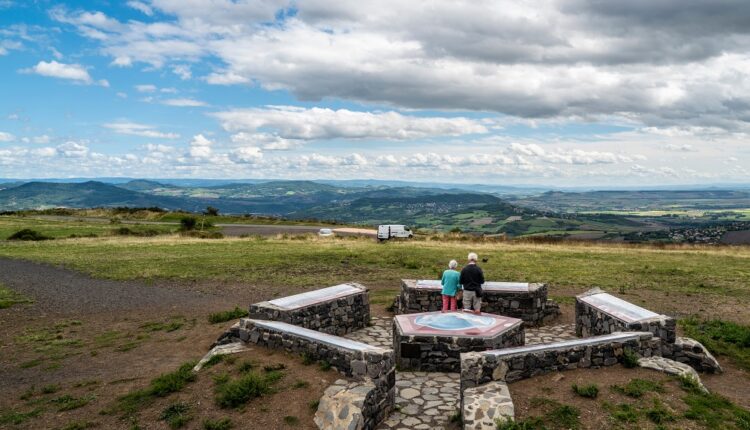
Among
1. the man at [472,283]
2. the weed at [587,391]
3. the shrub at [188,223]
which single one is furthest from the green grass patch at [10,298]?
the shrub at [188,223]

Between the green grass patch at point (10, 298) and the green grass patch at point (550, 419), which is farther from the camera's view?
the green grass patch at point (10, 298)

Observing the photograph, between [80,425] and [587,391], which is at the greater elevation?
[587,391]

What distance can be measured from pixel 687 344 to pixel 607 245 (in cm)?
3047

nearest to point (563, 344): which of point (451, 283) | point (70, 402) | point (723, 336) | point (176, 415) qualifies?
point (451, 283)

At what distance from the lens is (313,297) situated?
47.6ft

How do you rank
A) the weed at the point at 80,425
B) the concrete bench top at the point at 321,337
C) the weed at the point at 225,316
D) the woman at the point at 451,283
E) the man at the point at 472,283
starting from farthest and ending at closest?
the weed at the point at 225,316
the woman at the point at 451,283
the man at the point at 472,283
the concrete bench top at the point at 321,337
the weed at the point at 80,425

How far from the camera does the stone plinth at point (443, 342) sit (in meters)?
11.0

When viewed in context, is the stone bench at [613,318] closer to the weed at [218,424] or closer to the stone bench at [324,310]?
the stone bench at [324,310]

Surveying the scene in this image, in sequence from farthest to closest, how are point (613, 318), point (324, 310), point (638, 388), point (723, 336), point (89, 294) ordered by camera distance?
point (89, 294) → point (324, 310) → point (723, 336) → point (613, 318) → point (638, 388)

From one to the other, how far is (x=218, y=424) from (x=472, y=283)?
8.06 metres

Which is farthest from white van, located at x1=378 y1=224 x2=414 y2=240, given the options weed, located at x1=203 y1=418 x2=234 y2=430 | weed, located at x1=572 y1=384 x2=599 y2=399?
weed, located at x1=203 y1=418 x2=234 y2=430

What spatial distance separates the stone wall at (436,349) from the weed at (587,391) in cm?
241

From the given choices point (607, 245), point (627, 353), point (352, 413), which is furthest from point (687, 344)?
point (607, 245)

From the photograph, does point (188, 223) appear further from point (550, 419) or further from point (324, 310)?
point (550, 419)
